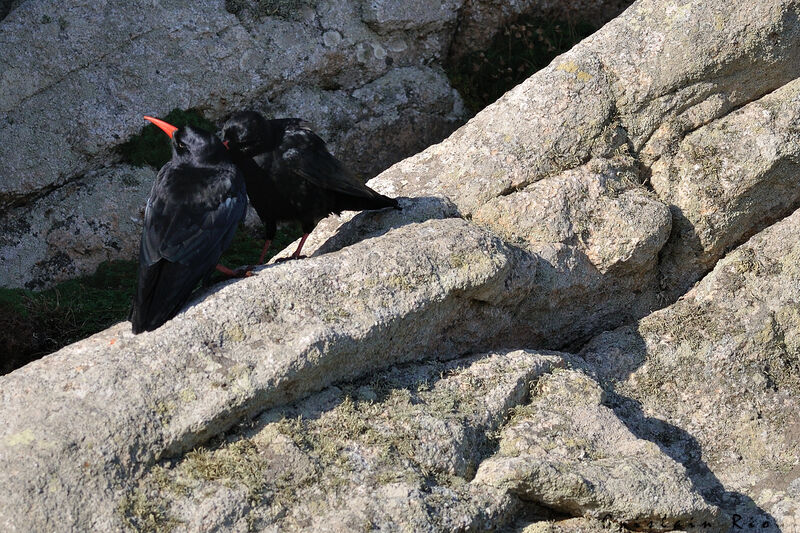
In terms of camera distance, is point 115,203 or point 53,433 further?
point 115,203

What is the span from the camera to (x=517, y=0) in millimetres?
9781

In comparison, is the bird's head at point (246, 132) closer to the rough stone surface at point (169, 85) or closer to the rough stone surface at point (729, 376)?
the rough stone surface at point (169, 85)

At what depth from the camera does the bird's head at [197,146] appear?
6.38m

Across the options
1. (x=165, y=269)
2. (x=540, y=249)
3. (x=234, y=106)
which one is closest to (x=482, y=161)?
(x=540, y=249)

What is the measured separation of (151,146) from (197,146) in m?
2.61

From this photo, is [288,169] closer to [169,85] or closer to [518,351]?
[518,351]

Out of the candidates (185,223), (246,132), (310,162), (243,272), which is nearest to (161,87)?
(246,132)

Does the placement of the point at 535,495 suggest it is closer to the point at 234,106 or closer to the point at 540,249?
the point at 540,249

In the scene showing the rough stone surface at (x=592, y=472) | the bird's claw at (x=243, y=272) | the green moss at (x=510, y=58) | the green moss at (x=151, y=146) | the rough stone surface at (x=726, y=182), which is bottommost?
the rough stone surface at (x=592, y=472)

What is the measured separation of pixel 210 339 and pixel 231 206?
1.26m

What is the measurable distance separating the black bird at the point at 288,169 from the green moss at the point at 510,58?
322 cm

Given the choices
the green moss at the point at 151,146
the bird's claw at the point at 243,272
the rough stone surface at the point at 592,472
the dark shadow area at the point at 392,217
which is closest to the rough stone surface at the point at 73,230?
the green moss at the point at 151,146

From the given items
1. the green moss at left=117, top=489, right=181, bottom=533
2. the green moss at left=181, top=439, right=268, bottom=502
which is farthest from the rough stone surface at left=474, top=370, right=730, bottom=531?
the green moss at left=117, top=489, right=181, bottom=533

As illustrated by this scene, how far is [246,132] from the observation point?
6.80 meters
